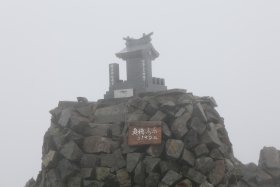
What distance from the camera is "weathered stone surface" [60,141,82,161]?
550 inches

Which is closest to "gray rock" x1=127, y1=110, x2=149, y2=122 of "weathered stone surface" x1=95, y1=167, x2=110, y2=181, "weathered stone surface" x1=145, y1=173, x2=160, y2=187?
"weathered stone surface" x1=95, y1=167, x2=110, y2=181

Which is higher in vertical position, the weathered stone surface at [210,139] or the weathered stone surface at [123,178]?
the weathered stone surface at [210,139]

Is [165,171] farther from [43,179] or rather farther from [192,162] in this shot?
[43,179]

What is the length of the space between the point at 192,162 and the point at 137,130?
91.1 inches

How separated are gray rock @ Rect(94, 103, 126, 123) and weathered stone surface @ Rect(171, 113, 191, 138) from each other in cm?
215

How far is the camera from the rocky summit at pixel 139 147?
13.1 metres

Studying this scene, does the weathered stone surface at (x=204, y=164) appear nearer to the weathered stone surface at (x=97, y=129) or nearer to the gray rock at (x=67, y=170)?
the weathered stone surface at (x=97, y=129)

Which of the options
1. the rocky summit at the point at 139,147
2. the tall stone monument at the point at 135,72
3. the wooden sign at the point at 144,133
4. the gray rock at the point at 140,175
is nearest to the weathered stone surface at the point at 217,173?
the rocky summit at the point at 139,147

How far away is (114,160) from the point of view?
13.8 metres

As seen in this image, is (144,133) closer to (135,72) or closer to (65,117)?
(65,117)

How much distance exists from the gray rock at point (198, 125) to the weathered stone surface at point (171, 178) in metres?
1.76

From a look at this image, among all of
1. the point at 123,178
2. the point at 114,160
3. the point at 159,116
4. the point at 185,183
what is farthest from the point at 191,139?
the point at 114,160

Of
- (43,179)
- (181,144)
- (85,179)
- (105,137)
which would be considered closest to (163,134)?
(181,144)

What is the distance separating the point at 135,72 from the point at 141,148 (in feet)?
13.3
